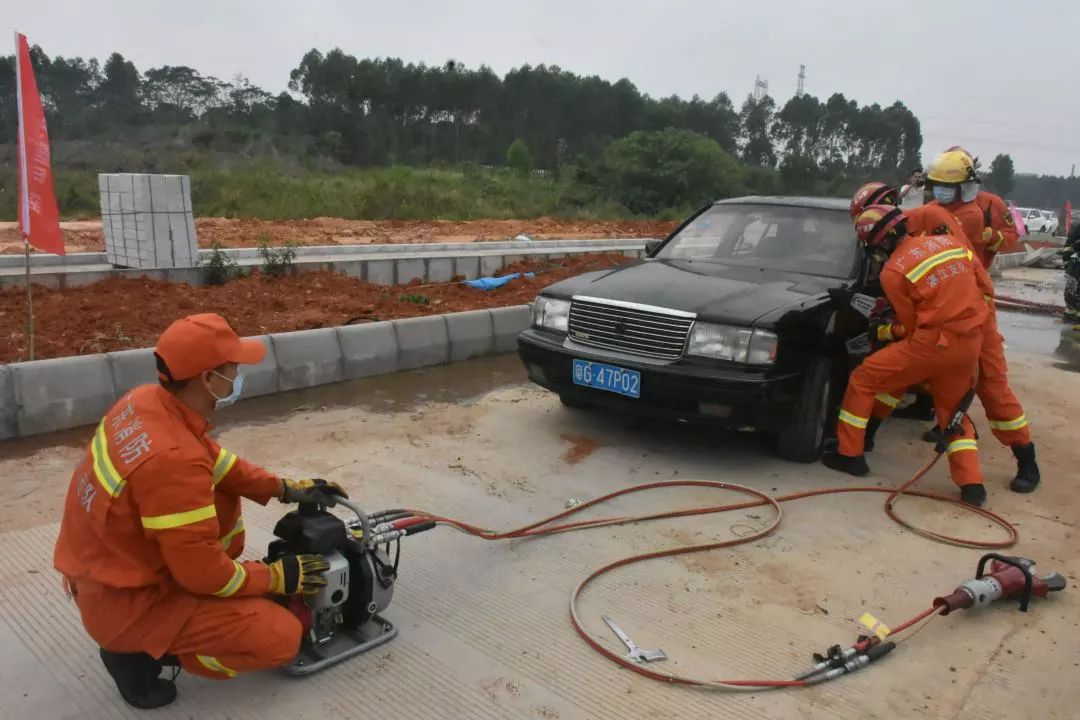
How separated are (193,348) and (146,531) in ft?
1.79

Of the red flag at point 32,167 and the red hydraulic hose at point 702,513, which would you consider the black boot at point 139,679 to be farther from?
the red flag at point 32,167

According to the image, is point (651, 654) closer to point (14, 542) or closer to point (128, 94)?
point (14, 542)

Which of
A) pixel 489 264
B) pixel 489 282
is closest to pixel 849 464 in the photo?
pixel 489 282

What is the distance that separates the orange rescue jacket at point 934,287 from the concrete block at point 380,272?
6316mm

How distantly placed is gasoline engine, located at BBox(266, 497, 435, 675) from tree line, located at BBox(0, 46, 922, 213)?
29.9 metres

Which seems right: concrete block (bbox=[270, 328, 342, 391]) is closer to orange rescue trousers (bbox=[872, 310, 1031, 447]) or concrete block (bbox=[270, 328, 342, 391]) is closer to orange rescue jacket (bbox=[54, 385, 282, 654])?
orange rescue jacket (bbox=[54, 385, 282, 654])

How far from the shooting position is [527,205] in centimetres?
2820

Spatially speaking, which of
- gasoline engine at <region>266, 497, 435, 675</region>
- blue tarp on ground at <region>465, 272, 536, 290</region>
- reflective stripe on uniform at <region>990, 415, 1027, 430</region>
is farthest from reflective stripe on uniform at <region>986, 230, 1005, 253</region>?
gasoline engine at <region>266, 497, 435, 675</region>

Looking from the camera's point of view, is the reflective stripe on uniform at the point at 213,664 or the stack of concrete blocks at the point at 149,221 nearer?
the reflective stripe on uniform at the point at 213,664

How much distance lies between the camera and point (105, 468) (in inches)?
89.4

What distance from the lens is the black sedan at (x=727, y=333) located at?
436 centimetres

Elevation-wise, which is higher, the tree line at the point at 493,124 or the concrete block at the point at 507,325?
the tree line at the point at 493,124

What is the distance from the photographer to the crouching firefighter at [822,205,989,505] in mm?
4207

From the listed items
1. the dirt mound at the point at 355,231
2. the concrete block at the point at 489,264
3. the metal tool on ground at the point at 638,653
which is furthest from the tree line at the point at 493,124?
the metal tool on ground at the point at 638,653
